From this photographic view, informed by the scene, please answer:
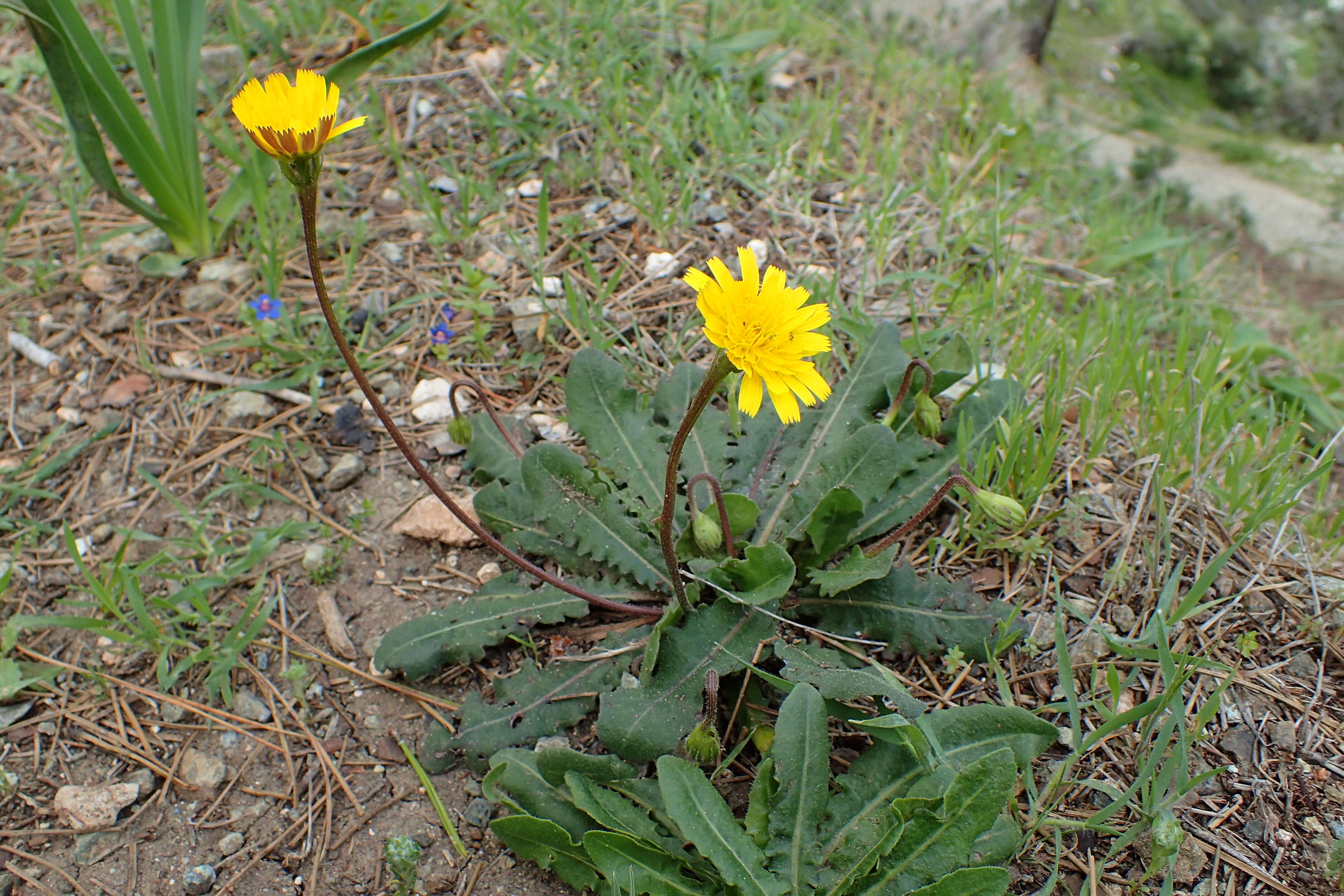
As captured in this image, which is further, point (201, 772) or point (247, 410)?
point (247, 410)

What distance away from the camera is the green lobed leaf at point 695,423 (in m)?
2.22

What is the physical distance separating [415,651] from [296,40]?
2.59 meters

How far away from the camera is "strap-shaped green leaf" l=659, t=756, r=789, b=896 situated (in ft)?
5.07

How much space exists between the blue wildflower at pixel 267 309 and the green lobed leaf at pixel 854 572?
1625 millimetres

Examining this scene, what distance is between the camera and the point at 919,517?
1884 mm

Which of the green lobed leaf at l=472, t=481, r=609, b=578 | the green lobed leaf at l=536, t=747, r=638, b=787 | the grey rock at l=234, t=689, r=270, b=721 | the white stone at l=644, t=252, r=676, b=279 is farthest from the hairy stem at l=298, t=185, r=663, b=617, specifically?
the white stone at l=644, t=252, r=676, b=279

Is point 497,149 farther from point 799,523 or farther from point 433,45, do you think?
point 799,523

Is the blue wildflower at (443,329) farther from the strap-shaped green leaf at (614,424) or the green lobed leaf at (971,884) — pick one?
the green lobed leaf at (971,884)

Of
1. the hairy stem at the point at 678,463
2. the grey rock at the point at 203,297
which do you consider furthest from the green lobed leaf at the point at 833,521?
the grey rock at the point at 203,297

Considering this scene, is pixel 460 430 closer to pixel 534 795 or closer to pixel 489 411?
pixel 489 411

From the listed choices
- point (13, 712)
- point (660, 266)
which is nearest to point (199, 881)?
point (13, 712)

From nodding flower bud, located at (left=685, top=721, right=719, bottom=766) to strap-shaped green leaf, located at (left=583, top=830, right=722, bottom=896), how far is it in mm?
178

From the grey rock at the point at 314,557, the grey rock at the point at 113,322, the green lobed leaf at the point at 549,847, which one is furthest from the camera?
the grey rock at the point at 113,322

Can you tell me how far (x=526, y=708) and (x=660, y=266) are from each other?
1.46 metres
